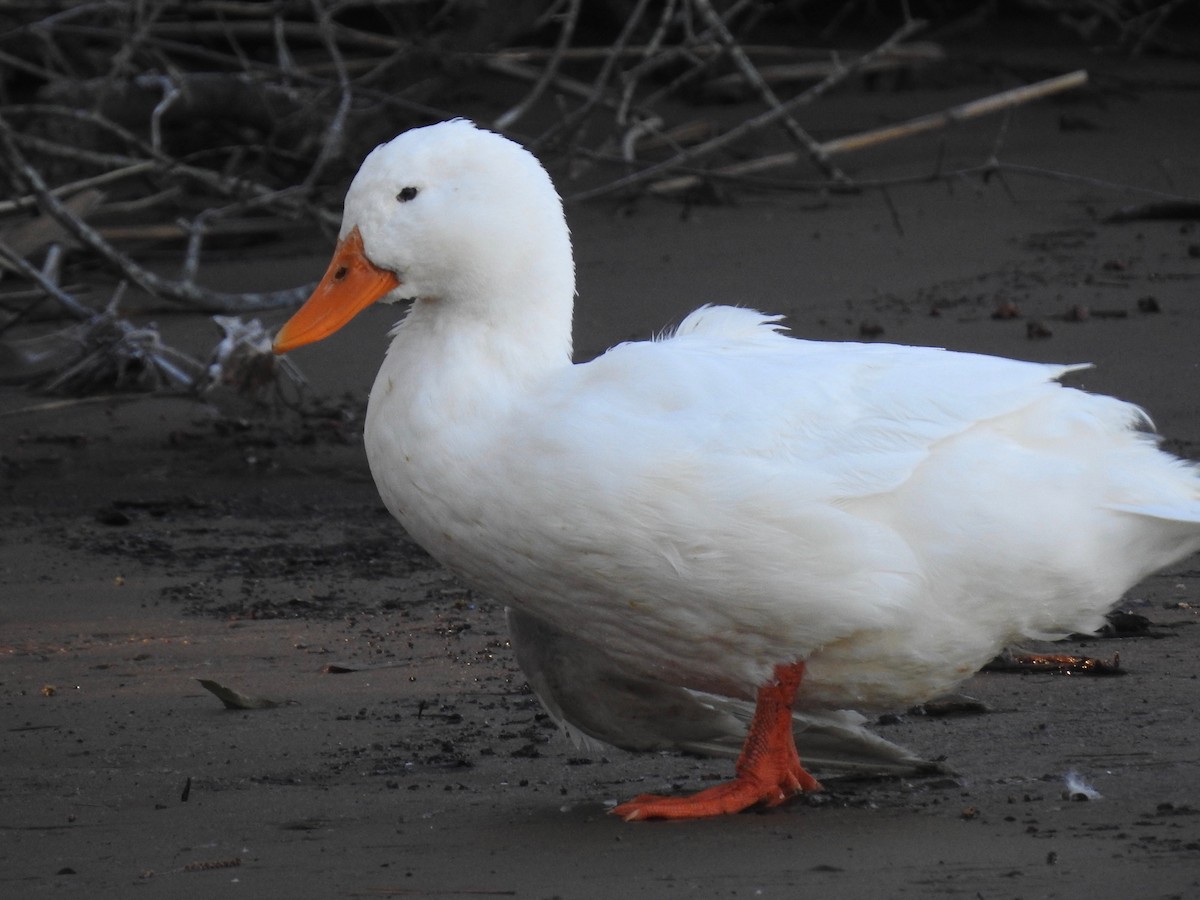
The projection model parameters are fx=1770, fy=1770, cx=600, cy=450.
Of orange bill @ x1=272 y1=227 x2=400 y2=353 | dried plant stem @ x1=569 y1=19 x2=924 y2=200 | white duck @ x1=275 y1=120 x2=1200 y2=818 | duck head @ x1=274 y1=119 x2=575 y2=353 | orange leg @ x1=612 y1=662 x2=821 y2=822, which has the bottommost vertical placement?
orange leg @ x1=612 y1=662 x2=821 y2=822

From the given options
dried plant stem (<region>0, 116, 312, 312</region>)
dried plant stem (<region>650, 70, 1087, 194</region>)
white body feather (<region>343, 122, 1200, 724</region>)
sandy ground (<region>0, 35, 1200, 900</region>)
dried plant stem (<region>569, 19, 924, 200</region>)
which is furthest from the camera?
dried plant stem (<region>650, 70, 1087, 194</region>)

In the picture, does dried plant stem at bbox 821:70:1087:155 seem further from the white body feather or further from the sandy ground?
the white body feather

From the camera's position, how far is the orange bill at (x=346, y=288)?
3.88m

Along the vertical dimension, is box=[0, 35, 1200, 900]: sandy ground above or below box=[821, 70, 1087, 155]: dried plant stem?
below

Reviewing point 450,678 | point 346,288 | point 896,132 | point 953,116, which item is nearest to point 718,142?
point 896,132

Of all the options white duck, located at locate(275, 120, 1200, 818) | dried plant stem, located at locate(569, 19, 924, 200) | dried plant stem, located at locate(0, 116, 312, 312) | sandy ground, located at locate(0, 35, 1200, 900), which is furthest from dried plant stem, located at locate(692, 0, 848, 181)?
white duck, located at locate(275, 120, 1200, 818)

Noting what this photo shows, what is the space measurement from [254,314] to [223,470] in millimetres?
1460

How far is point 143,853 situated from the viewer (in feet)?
11.1

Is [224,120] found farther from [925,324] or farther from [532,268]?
[532,268]

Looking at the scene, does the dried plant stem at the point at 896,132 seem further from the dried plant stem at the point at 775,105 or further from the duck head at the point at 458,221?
the duck head at the point at 458,221

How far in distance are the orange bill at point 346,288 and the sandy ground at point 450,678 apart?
37.8 inches

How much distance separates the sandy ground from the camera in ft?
10.7

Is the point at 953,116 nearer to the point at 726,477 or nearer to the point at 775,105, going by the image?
the point at 775,105

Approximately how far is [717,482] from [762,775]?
0.68 m
